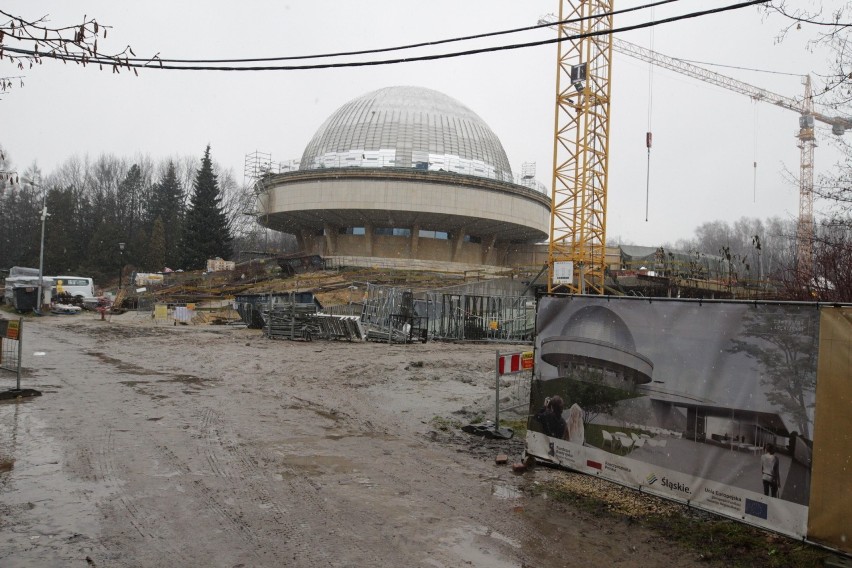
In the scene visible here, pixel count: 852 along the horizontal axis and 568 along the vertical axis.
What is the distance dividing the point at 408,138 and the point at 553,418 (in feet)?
187

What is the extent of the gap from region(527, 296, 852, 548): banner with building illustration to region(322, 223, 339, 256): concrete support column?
5672 cm

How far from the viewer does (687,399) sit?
5.48 meters

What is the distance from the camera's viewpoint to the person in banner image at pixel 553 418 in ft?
22.0

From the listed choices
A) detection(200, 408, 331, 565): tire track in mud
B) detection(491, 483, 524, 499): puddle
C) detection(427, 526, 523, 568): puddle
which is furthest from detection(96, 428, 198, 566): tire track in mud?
detection(491, 483, 524, 499): puddle

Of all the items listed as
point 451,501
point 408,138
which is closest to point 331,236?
point 408,138

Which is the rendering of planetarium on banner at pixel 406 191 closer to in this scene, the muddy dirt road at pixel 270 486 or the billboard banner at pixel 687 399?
the muddy dirt road at pixel 270 486

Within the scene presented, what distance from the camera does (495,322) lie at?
27.0 metres

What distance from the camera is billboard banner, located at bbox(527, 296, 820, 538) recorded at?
4.76 m

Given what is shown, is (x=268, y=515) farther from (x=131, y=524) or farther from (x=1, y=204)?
(x=1, y=204)

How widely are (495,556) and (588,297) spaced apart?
124 inches

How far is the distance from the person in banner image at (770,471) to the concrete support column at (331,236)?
59.3m

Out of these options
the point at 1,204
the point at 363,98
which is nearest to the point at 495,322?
the point at 363,98

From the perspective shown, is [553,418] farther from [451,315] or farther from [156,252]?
[156,252]

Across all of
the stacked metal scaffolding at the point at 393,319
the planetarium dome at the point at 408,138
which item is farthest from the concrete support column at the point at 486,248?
the stacked metal scaffolding at the point at 393,319
